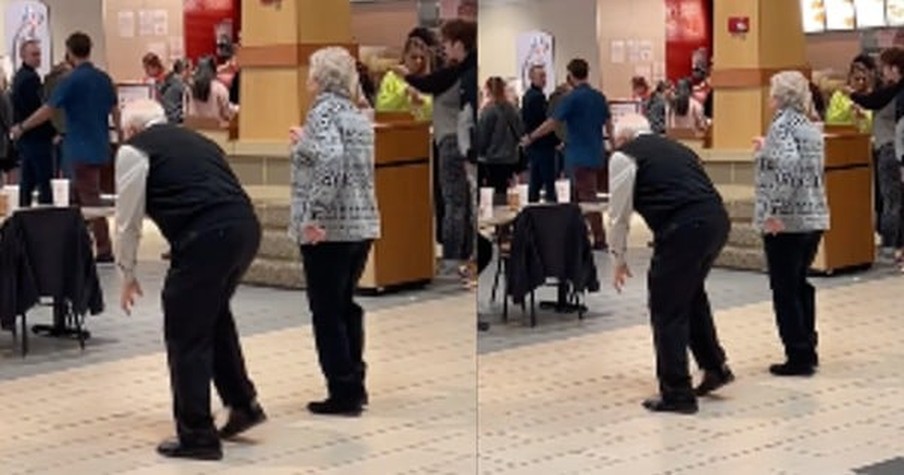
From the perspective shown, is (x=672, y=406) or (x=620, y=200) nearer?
(x=620, y=200)

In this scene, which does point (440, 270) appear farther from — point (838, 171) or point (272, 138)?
point (838, 171)

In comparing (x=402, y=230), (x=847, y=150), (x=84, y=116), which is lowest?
(x=402, y=230)

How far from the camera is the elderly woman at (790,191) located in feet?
29.2

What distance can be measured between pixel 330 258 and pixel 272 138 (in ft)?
1.81

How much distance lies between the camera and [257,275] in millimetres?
7879

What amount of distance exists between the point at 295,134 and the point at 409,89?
1.02 meters

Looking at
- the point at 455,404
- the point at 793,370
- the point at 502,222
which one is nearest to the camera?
the point at 502,222

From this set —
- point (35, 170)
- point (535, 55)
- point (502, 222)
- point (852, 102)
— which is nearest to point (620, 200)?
point (535, 55)

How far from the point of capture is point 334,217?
7.44 m

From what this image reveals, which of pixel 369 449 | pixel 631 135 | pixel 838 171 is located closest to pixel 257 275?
pixel 369 449

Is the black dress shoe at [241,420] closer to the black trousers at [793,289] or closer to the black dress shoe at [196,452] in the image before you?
the black dress shoe at [196,452]

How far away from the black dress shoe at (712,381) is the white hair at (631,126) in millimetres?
1170

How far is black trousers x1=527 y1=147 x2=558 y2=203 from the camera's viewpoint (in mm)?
6832

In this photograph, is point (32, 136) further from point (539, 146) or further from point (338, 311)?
point (539, 146)
